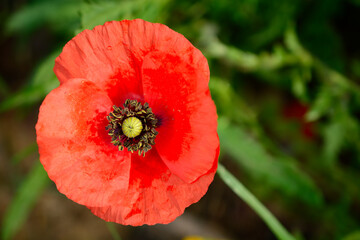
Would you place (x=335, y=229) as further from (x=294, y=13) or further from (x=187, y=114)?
(x=187, y=114)

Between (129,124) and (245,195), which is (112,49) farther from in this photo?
(245,195)

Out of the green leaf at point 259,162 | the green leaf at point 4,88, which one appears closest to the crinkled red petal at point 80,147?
the green leaf at point 259,162

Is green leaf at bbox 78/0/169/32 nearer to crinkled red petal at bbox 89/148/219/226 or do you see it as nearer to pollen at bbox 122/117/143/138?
pollen at bbox 122/117/143/138

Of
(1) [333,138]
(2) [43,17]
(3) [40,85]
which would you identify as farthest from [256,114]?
(2) [43,17]

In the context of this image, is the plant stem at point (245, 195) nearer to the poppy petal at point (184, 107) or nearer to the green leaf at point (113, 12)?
the poppy petal at point (184, 107)

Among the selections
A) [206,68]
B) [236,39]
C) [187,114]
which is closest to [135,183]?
[187,114]

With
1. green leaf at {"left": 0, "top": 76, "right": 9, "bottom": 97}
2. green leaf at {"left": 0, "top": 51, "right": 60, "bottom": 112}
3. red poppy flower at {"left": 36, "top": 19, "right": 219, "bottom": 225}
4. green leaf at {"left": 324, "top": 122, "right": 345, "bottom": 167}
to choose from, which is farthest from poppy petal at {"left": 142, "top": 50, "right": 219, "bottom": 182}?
green leaf at {"left": 0, "top": 76, "right": 9, "bottom": 97}

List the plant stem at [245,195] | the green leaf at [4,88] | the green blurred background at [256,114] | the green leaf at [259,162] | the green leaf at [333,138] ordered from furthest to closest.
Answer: the green leaf at [4,88] < the green leaf at [333,138] < the green blurred background at [256,114] < the green leaf at [259,162] < the plant stem at [245,195]
